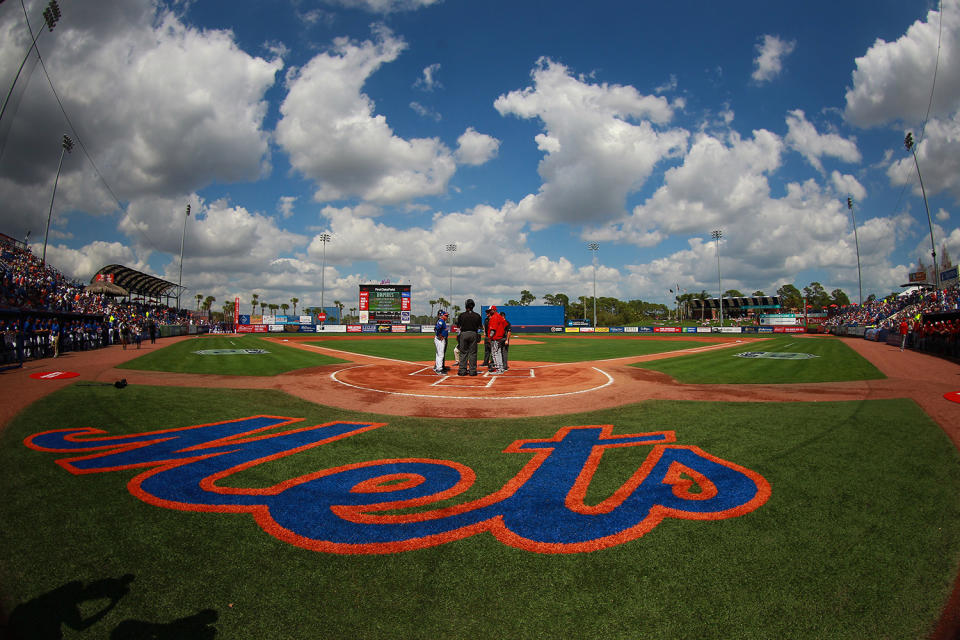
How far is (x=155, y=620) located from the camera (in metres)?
2.22

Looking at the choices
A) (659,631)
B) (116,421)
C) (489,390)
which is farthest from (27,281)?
(659,631)

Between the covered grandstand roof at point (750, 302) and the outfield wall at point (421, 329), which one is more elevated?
the covered grandstand roof at point (750, 302)

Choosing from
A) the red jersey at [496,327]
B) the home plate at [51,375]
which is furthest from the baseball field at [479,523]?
the red jersey at [496,327]

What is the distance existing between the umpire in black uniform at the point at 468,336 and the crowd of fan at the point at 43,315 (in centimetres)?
1576

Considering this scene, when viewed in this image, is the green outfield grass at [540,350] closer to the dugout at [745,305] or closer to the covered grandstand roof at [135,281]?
the covered grandstand roof at [135,281]

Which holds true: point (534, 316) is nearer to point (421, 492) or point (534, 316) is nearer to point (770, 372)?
point (770, 372)

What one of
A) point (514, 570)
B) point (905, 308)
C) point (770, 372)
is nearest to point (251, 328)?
point (770, 372)

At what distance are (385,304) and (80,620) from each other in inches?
2446

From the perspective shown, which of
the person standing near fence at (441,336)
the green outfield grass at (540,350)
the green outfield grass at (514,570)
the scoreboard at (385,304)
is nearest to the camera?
the green outfield grass at (514,570)

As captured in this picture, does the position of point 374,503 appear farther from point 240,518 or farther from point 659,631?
point 659,631

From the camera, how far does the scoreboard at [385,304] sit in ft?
206

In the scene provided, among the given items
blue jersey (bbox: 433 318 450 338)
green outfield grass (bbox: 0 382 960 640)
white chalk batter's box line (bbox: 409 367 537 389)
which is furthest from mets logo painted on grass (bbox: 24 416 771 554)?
blue jersey (bbox: 433 318 450 338)

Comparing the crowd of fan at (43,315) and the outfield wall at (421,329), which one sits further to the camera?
the outfield wall at (421,329)

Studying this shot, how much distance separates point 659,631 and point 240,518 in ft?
10.7
